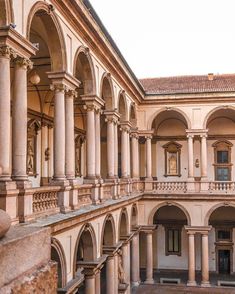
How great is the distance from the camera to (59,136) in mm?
12430

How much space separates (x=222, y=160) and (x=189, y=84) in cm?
597

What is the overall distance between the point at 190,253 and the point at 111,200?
1006 cm

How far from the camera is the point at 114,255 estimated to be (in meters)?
18.7

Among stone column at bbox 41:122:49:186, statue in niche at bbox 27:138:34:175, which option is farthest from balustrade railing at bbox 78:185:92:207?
stone column at bbox 41:122:49:186

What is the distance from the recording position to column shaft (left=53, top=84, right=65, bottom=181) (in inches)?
488

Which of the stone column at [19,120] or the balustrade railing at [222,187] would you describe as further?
the balustrade railing at [222,187]

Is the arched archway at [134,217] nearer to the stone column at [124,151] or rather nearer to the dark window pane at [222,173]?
the stone column at [124,151]

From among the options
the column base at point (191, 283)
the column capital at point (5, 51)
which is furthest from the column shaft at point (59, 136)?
the column base at point (191, 283)

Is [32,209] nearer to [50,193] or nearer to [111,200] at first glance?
[50,193]

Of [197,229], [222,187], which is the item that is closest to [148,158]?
[222,187]

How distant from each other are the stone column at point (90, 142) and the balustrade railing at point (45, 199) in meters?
4.31

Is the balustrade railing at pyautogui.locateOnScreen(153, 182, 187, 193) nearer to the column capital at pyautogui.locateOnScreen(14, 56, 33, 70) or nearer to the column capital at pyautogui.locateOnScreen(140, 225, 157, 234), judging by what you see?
the column capital at pyautogui.locateOnScreen(140, 225, 157, 234)

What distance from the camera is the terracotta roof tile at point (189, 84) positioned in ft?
90.5

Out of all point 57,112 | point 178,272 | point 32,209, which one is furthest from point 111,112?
point 178,272
